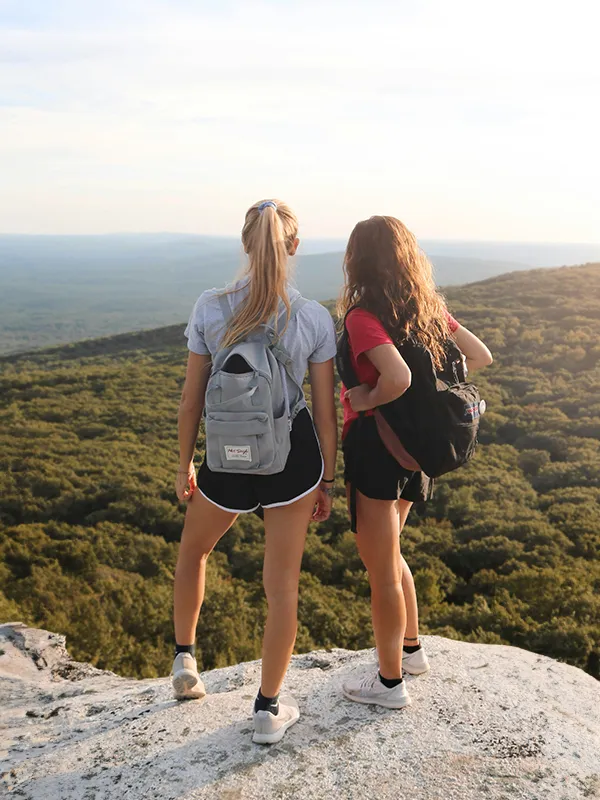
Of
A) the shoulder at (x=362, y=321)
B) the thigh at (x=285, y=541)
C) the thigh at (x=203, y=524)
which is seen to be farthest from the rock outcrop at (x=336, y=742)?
the shoulder at (x=362, y=321)

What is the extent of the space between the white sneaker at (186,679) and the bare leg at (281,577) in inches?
18.8

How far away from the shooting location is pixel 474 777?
262 cm

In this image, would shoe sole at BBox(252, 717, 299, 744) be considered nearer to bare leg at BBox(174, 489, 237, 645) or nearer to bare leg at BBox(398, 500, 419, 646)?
bare leg at BBox(174, 489, 237, 645)

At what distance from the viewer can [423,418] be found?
2721 millimetres

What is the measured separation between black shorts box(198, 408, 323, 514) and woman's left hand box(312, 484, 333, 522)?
9cm

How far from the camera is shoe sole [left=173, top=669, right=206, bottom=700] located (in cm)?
319

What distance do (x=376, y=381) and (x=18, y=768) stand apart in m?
2.35

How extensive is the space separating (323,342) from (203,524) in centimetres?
97

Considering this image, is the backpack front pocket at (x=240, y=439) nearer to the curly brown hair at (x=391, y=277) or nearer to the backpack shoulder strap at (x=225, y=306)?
the backpack shoulder strap at (x=225, y=306)

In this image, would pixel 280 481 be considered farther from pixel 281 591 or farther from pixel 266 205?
pixel 266 205

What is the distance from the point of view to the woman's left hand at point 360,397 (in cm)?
270

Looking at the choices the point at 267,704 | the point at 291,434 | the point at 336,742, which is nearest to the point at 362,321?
the point at 291,434

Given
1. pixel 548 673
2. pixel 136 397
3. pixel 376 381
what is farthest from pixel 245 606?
pixel 136 397

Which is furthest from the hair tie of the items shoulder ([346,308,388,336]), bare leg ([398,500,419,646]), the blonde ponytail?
bare leg ([398,500,419,646])
